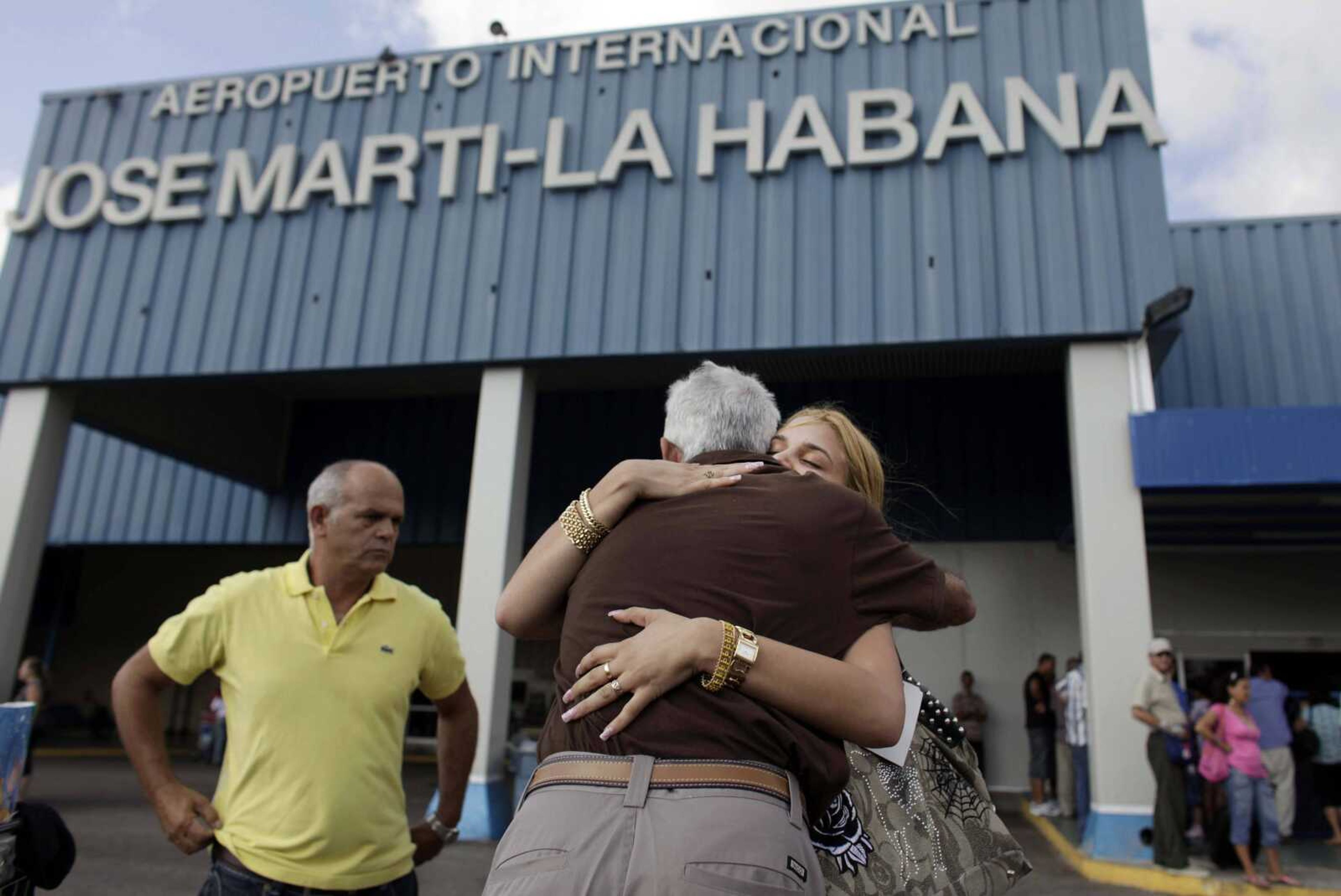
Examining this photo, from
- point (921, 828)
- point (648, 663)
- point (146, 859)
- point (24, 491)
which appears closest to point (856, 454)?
point (921, 828)

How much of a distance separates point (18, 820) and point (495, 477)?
7.31 m

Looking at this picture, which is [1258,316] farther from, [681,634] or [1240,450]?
[681,634]

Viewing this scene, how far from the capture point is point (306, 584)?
2994 millimetres

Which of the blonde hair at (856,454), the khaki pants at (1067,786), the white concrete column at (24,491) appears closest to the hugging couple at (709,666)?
the blonde hair at (856,454)

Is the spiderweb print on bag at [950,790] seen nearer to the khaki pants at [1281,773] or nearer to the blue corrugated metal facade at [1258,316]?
the khaki pants at [1281,773]

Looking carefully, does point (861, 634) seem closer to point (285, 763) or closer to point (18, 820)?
point (285, 763)

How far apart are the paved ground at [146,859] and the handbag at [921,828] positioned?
187 inches

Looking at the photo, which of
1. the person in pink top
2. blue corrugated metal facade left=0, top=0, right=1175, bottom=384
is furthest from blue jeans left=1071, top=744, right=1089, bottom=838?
blue corrugated metal facade left=0, top=0, right=1175, bottom=384

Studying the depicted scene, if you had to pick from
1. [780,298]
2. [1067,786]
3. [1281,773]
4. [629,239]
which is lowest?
[1067,786]

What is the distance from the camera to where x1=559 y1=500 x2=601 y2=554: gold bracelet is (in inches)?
69.5

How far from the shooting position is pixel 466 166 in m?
10.4

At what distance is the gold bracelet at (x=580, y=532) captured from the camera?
1.76 meters

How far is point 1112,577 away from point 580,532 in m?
7.37

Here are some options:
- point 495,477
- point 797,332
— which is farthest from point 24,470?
point 797,332
